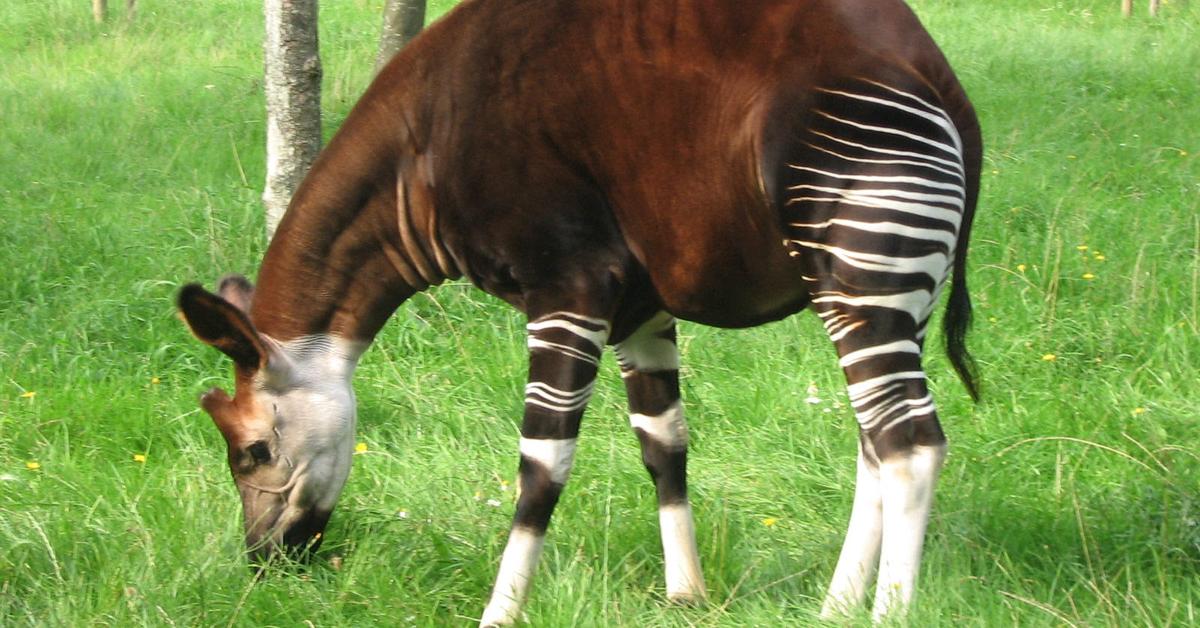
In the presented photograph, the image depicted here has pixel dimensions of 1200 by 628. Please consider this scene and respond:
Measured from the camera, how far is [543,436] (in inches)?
120

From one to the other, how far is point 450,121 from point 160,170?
172 inches

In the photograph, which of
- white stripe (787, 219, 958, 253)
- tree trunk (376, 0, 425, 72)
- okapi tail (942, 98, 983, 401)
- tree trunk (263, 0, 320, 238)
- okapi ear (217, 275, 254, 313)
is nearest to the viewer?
white stripe (787, 219, 958, 253)

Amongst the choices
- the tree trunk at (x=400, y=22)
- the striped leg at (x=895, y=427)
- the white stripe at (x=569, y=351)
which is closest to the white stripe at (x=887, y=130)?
the striped leg at (x=895, y=427)

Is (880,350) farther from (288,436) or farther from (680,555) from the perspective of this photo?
(288,436)

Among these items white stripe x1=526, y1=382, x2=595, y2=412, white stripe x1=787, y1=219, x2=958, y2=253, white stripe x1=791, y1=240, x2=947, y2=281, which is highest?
white stripe x1=787, y1=219, x2=958, y2=253

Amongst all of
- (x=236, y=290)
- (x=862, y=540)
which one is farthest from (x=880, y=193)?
(x=236, y=290)

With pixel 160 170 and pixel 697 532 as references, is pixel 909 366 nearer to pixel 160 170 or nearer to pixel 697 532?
pixel 697 532

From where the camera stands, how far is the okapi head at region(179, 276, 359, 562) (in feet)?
10.5

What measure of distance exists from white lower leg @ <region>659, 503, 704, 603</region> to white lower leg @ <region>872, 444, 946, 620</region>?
1.99 feet

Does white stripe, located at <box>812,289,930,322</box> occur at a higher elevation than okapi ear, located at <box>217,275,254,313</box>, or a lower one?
higher

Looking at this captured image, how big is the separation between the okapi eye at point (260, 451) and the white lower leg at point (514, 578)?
65 centimetres

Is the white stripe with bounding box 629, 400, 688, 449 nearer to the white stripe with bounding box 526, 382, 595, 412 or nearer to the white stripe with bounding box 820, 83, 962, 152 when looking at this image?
the white stripe with bounding box 526, 382, 595, 412

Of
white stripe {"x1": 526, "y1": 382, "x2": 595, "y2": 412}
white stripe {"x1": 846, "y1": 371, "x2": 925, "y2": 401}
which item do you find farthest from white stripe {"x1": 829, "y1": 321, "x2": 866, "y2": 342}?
white stripe {"x1": 526, "y1": 382, "x2": 595, "y2": 412}

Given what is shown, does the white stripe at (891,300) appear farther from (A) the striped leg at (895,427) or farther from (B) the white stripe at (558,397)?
(B) the white stripe at (558,397)
